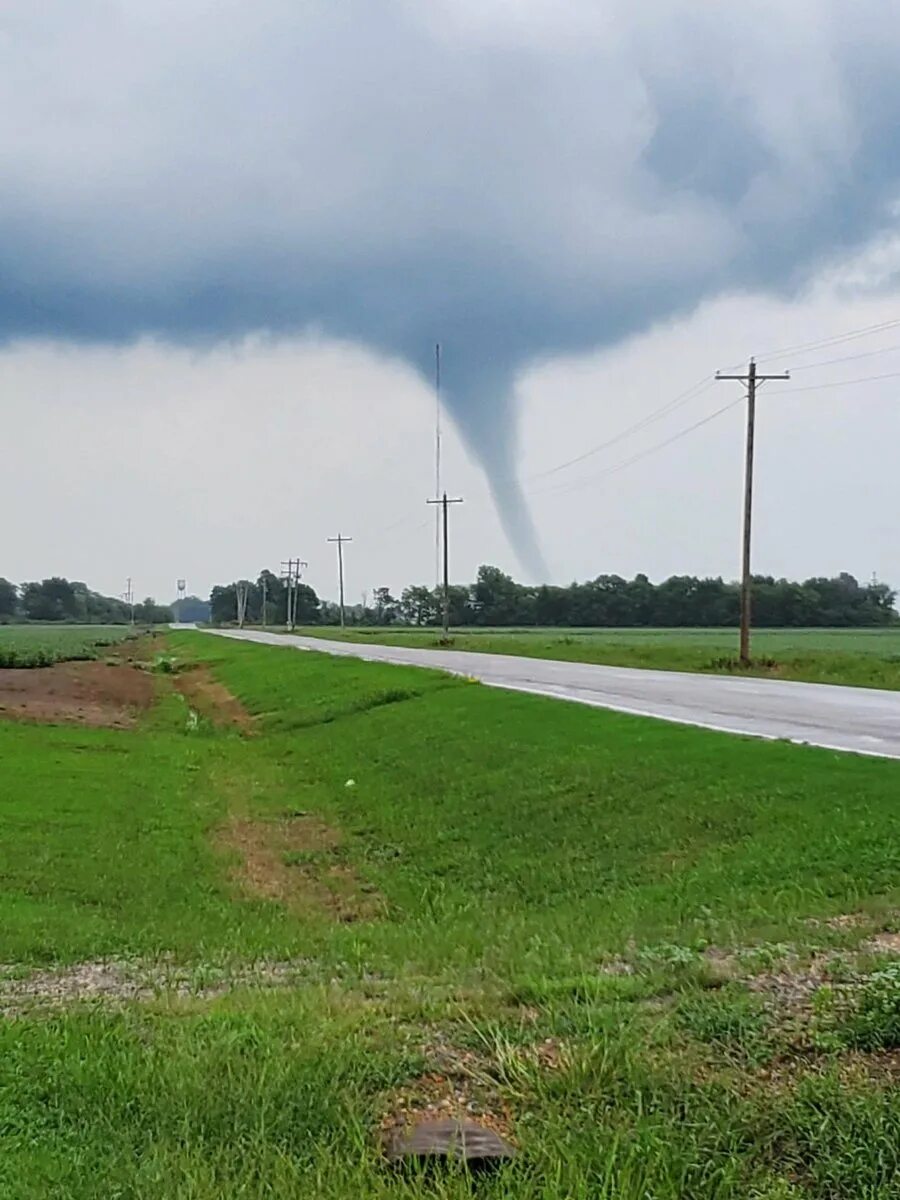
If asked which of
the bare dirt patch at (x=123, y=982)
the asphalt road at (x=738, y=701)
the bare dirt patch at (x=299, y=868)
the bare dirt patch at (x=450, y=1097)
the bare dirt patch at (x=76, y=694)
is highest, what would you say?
the asphalt road at (x=738, y=701)

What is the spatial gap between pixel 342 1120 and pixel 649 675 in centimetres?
2840

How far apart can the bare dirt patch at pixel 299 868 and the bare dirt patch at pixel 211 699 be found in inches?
538

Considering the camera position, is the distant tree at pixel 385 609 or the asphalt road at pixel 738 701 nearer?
the asphalt road at pixel 738 701

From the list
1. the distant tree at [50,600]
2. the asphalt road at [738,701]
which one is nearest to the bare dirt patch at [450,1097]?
the asphalt road at [738,701]

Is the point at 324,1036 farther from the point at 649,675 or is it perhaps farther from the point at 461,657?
the point at 461,657

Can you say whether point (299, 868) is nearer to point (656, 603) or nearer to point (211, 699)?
point (211, 699)

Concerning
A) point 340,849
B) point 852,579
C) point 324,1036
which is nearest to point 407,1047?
point 324,1036

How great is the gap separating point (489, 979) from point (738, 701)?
16484 mm

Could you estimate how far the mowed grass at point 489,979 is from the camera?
14.2 feet

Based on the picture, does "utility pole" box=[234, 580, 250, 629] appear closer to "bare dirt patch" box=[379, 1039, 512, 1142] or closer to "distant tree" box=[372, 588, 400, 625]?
"distant tree" box=[372, 588, 400, 625]

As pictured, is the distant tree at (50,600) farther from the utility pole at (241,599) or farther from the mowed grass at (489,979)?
the mowed grass at (489,979)

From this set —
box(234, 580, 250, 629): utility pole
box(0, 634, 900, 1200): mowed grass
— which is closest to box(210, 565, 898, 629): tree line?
box(234, 580, 250, 629): utility pole

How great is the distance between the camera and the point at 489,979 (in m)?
6.52

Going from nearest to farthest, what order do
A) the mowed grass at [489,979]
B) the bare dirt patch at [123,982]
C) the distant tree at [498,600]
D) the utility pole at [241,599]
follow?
the mowed grass at [489,979]
the bare dirt patch at [123,982]
the distant tree at [498,600]
the utility pole at [241,599]
